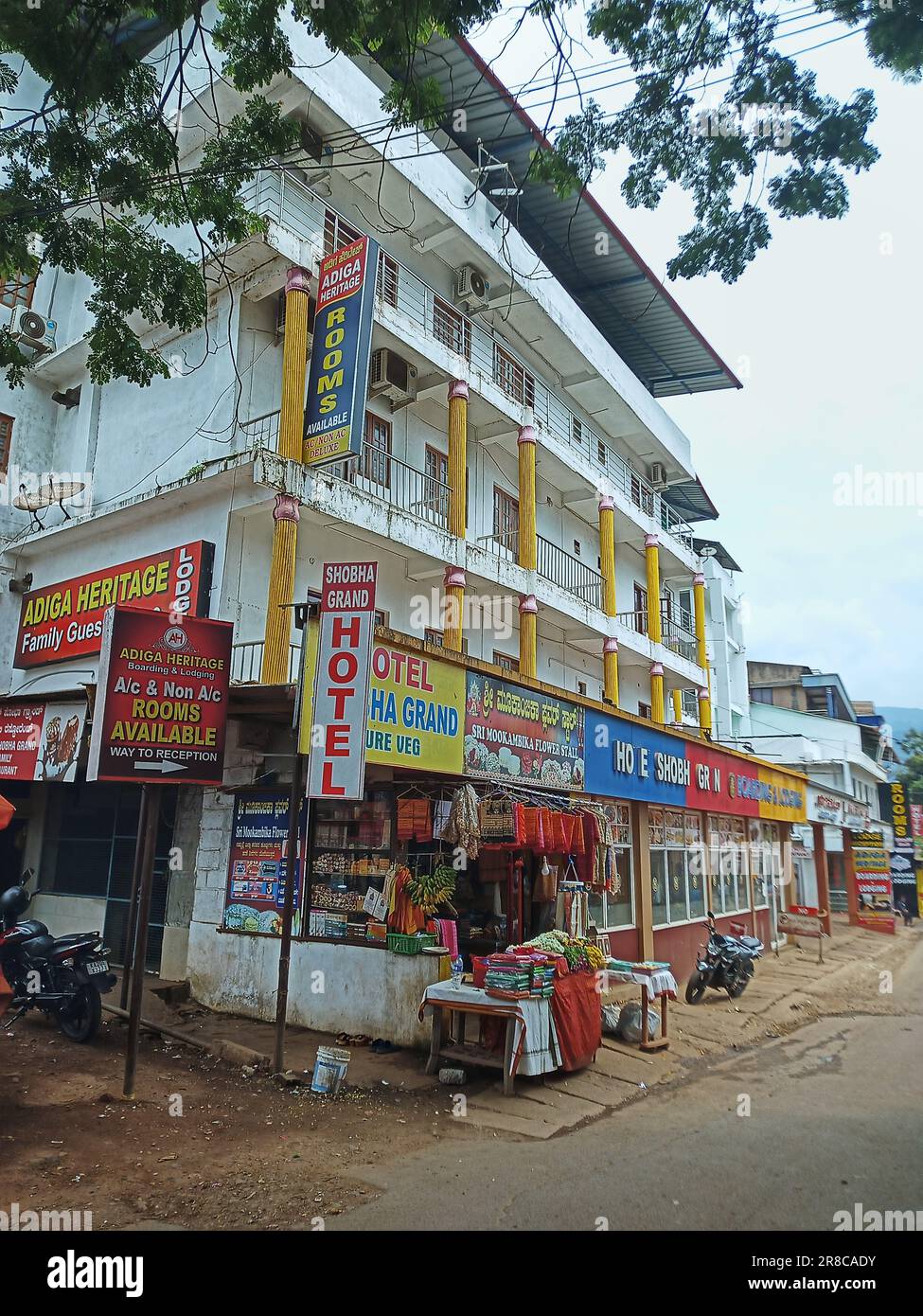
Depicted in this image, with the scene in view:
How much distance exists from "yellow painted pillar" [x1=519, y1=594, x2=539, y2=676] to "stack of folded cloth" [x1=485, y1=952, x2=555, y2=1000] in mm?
9935

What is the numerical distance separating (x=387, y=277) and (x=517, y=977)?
13865mm

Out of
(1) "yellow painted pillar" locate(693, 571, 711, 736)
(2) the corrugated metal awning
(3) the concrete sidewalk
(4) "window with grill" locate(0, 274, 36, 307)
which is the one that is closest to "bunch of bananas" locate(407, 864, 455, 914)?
(3) the concrete sidewalk

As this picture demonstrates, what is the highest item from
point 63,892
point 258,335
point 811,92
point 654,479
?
point 654,479

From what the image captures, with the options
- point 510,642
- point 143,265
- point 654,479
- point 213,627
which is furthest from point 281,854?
point 654,479

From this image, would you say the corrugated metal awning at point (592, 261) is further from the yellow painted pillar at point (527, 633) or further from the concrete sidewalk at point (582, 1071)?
the concrete sidewalk at point (582, 1071)

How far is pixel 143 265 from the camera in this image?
8.92 meters

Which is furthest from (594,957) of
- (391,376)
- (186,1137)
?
(391,376)

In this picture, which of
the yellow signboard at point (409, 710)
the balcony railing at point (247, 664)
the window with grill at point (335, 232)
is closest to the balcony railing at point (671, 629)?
the window with grill at point (335, 232)

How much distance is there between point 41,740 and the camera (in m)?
12.6

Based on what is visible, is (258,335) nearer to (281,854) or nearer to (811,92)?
(281,854)

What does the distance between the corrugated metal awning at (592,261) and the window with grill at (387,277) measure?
2653mm

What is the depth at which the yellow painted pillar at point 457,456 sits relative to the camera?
1719cm

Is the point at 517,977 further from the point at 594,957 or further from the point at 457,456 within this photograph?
the point at 457,456

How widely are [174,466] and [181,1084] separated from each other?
1021 centimetres
